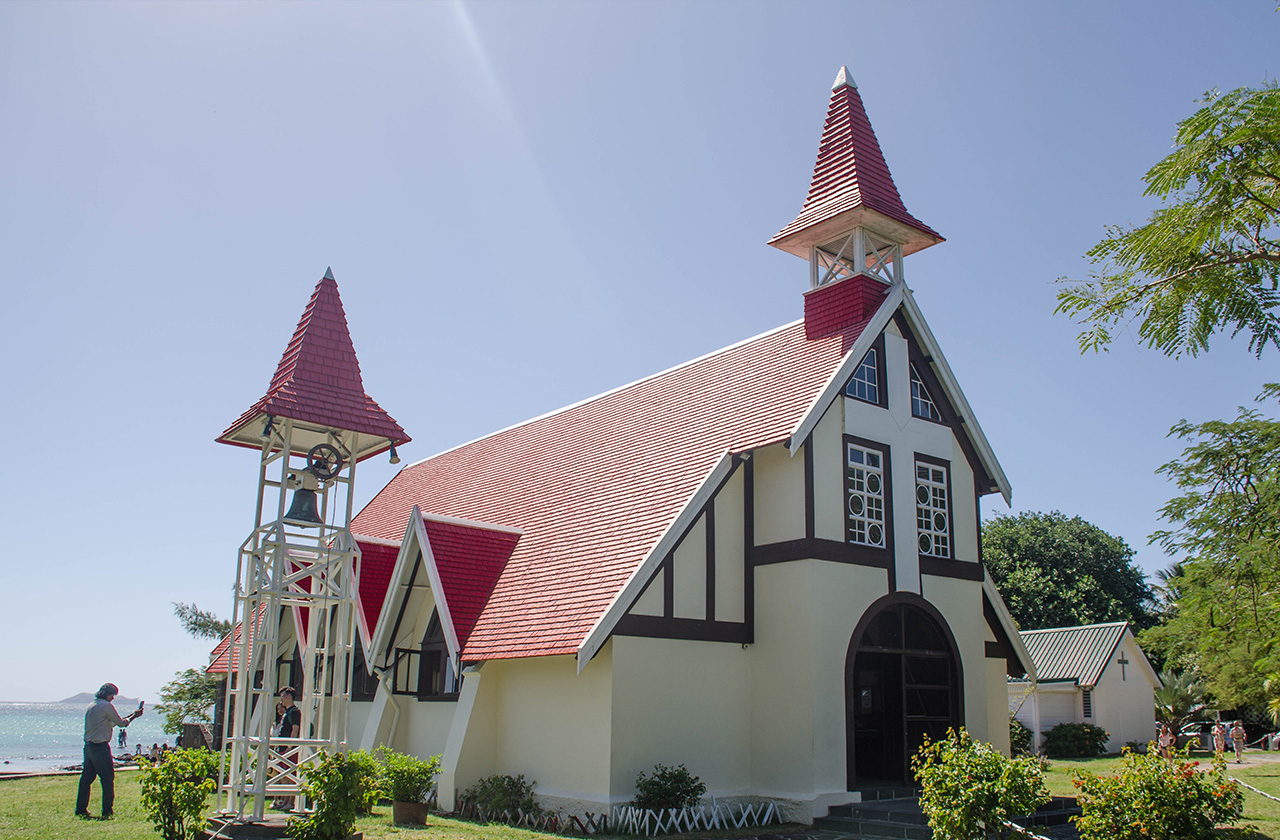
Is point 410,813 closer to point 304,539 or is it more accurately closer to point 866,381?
point 304,539

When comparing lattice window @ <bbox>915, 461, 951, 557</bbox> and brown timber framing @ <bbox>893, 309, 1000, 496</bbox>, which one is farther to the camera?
brown timber framing @ <bbox>893, 309, 1000, 496</bbox>

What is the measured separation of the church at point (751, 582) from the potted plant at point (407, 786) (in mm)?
1646

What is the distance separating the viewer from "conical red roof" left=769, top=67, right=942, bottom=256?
799 inches

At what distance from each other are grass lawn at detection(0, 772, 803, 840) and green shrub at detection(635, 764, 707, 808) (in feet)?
2.04

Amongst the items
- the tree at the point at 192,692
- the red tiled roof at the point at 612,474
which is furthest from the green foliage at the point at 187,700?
the red tiled roof at the point at 612,474

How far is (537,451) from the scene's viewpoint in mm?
25453

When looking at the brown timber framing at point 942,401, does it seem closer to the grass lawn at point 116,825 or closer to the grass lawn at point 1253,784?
the grass lawn at point 1253,784

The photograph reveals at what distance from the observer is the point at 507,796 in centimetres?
1647

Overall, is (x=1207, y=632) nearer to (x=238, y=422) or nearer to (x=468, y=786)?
(x=468, y=786)

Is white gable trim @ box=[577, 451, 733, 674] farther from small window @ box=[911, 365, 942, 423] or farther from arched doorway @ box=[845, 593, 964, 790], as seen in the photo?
small window @ box=[911, 365, 942, 423]

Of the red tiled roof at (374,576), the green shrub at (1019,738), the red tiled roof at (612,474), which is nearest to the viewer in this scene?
the red tiled roof at (612,474)

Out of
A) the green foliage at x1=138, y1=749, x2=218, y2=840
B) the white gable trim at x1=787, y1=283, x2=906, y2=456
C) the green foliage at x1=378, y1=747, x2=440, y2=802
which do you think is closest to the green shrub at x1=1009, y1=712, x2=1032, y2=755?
the white gable trim at x1=787, y1=283, x2=906, y2=456

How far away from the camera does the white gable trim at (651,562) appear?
1503 centimetres

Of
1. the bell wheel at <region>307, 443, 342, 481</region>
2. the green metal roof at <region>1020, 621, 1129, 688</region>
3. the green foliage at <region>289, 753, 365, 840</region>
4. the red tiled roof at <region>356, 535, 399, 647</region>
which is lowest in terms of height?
the green foliage at <region>289, 753, 365, 840</region>
